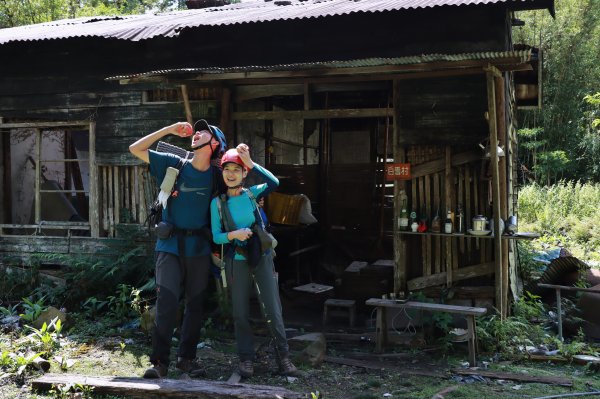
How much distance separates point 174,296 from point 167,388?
769 millimetres

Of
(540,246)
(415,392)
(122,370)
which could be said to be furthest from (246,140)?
(540,246)

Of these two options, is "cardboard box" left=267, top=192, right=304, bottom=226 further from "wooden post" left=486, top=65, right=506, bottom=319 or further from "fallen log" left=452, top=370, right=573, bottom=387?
"fallen log" left=452, top=370, right=573, bottom=387

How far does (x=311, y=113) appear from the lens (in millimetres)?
7516

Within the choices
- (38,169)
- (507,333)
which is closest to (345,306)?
(507,333)

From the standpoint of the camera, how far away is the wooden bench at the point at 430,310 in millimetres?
5934

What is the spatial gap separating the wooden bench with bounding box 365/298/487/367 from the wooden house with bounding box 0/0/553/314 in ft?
2.29

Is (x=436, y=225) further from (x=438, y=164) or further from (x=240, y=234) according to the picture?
(x=240, y=234)

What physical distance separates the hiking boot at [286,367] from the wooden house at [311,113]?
213 centimetres

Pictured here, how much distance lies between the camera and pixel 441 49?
7508mm

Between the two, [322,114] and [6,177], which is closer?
[322,114]

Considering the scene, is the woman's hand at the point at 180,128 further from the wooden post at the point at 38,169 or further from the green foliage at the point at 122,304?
the wooden post at the point at 38,169

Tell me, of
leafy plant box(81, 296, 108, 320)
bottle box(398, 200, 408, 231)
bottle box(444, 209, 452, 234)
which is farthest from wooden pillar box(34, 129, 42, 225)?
bottle box(444, 209, 452, 234)

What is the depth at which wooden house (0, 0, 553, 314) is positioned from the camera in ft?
22.7

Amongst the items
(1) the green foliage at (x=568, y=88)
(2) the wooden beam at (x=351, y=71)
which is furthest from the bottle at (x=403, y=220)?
(1) the green foliage at (x=568, y=88)
